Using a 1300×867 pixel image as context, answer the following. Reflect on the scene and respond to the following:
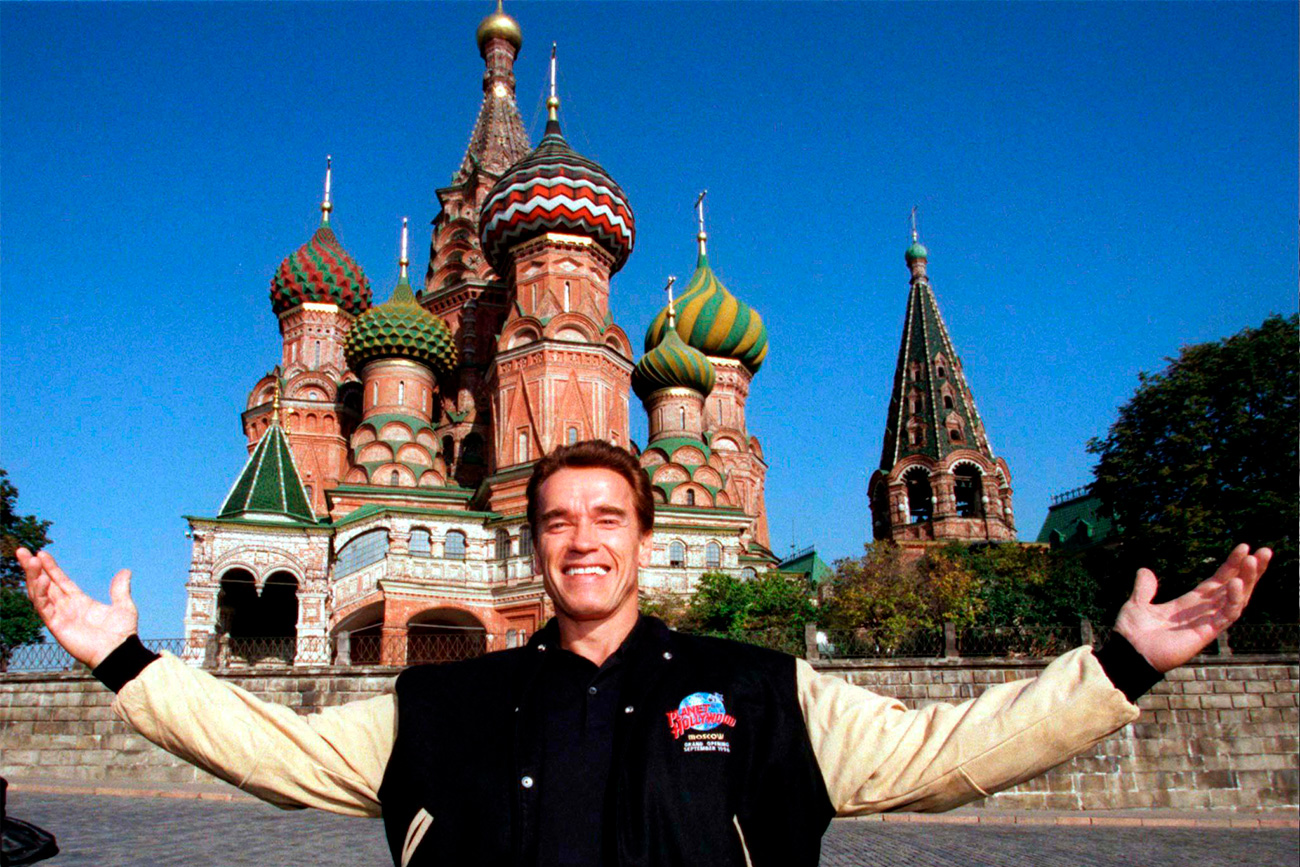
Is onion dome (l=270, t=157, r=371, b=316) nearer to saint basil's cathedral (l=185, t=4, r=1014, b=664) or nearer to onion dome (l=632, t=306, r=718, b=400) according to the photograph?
saint basil's cathedral (l=185, t=4, r=1014, b=664)

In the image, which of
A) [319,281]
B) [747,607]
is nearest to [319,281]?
[319,281]

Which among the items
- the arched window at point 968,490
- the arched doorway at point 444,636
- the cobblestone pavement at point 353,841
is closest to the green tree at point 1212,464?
the cobblestone pavement at point 353,841

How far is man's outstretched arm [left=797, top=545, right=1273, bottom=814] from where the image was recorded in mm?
2150

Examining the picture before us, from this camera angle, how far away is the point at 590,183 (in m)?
34.2

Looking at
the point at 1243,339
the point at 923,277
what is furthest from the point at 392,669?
the point at 923,277

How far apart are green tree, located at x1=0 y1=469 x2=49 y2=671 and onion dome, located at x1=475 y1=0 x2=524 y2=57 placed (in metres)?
29.6

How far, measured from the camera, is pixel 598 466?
2746mm

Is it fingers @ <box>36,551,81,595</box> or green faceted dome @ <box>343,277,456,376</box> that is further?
green faceted dome @ <box>343,277,456,376</box>

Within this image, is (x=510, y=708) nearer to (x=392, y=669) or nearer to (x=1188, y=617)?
(x=1188, y=617)

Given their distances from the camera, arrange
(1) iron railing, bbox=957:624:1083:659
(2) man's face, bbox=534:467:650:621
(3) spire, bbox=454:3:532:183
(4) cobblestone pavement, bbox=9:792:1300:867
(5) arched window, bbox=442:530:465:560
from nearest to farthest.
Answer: (2) man's face, bbox=534:467:650:621 → (4) cobblestone pavement, bbox=9:792:1300:867 → (1) iron railing, bbox=957:624:1083:659 → (5) arched window, bbox=442:530:465:560 → (3) spire, bbox=454:3:532:183

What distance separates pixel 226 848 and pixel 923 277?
45148 mm

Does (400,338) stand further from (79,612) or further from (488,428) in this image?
(79,612)

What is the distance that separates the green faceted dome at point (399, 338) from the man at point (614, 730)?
1321 inches

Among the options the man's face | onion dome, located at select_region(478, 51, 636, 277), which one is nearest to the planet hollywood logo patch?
the man's face
